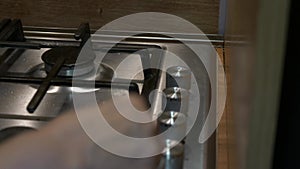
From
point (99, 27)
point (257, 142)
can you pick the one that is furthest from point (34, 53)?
point (257, 142)

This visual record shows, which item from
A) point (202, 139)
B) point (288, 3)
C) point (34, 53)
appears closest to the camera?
point (288, 3)

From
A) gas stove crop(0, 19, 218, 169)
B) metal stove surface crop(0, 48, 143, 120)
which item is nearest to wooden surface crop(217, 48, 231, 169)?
gas stove crop(0, 19, 218, 169)

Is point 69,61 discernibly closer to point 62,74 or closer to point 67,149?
point 62,74

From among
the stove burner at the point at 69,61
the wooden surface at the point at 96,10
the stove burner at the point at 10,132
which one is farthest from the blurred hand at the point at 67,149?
the wooden surface at the point at 96,10

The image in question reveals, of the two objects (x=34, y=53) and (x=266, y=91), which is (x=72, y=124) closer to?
(x=34, y=53)

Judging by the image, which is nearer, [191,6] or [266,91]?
[266,91]

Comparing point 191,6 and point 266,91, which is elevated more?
point 191,6

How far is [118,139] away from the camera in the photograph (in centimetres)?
66

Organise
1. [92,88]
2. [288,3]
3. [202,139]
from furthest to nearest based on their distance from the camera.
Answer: [92,88]
[202,139]
[288,3]

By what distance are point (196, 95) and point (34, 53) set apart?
32 cm

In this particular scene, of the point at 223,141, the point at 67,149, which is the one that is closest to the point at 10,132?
the point at 67,149

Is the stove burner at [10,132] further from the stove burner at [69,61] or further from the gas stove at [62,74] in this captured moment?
the stove burner at [69,61]

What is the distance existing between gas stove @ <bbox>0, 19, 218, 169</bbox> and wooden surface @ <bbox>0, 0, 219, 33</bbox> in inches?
0.9

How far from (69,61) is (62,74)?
1.0 inches
